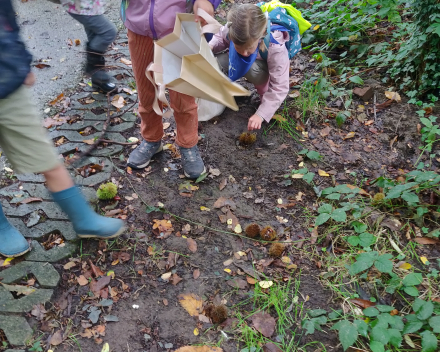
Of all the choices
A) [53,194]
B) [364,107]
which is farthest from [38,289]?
[364,107]

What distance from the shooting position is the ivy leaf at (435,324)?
176 centimetres

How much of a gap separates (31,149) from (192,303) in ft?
3.84

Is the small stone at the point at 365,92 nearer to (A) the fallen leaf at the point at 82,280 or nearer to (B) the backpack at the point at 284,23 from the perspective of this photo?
(B) the backpack at the point at 284,23

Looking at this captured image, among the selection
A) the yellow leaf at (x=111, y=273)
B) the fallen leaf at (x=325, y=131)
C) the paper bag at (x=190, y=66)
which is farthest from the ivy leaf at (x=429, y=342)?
the fallen leaf at (x=325, y=131)

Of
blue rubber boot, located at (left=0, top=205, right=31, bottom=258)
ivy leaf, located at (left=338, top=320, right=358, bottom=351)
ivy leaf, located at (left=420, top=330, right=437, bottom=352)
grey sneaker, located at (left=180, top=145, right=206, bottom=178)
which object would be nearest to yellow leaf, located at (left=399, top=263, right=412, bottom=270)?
ivy leaf, located at (left=420, top=330, right=437, bottom=352)

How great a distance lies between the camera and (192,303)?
2107 millimetres

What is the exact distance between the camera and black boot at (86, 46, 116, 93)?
3.62 metres

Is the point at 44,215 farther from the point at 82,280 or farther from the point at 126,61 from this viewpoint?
the point at 126,61

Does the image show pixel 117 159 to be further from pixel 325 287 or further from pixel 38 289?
pixel 325 287

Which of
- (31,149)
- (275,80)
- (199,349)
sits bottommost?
(199,349)

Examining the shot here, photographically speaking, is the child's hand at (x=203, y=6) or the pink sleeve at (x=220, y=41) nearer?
the child's hand at (x=203, y=6)

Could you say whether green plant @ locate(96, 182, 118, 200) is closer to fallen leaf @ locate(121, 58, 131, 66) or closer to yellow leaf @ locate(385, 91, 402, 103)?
fallen leaf @ locate(121, 58, 131, 66)

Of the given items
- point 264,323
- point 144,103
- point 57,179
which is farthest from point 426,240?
point 57,179

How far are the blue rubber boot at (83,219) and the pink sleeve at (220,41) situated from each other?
1937 mm
